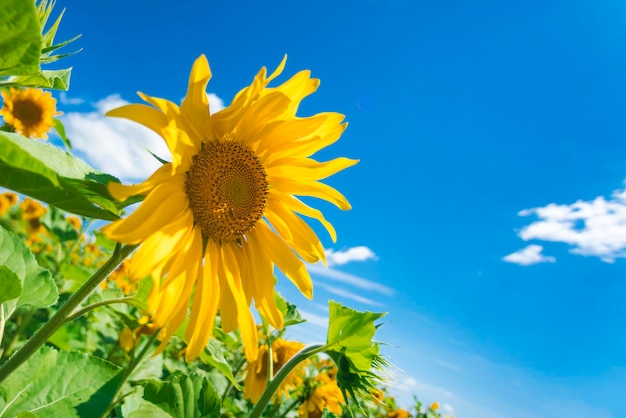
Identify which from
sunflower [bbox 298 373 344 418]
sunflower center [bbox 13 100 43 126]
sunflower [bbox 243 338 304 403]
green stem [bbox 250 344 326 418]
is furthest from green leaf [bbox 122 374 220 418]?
sunflower center [bbox 13 100 43 126]

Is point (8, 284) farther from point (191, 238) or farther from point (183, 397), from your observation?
point (183, 397)

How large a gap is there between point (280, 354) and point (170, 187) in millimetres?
2724

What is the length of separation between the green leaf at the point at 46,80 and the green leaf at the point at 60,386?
1.00m

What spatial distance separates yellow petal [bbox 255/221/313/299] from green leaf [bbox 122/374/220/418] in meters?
0.52

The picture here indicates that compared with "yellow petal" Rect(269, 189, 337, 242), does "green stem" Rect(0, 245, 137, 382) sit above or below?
below

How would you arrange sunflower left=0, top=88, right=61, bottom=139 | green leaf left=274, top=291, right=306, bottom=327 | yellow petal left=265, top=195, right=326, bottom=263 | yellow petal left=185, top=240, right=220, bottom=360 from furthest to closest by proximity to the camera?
sunflower left=0, top=88, right=61, bottom=139, green leaf left=274, top=291, right=306, bottom=327, yellow petal left=265, top=195, right=326, bottom=263, yellow petal left=185, top=240, right=220, bottom=360

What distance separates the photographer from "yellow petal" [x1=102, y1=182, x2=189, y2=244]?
1.30 meters

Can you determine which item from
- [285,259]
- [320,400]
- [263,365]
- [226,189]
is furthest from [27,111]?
[285,259]

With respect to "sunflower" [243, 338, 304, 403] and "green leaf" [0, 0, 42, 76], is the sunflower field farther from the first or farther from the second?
"sunflower" [243, 338, 304, 403]

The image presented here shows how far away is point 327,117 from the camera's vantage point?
180cm

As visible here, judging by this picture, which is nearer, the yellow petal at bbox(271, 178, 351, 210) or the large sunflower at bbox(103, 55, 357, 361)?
the large sunflower at bbox(103, 55, 357, 361)

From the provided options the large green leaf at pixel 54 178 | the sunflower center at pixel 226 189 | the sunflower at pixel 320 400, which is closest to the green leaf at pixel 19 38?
→ the large green leaf at pixel 54 178

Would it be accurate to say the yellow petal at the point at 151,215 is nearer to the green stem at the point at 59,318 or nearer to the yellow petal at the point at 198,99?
the green stem at the point at 59,318

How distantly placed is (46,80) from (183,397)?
1185 mm
